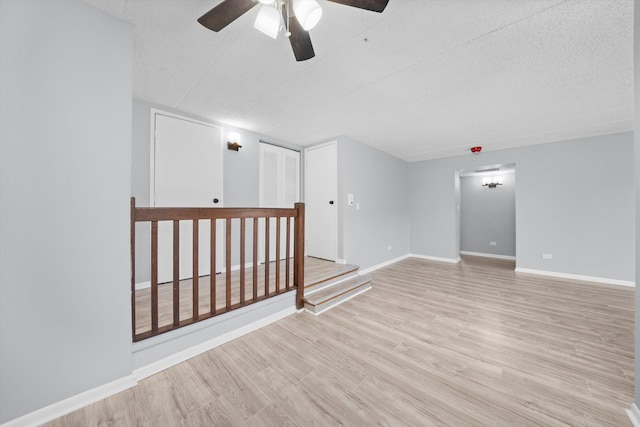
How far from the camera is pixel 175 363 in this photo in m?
1.66

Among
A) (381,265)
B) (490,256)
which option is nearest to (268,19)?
(381,265)

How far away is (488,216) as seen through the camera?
6129 millimetres

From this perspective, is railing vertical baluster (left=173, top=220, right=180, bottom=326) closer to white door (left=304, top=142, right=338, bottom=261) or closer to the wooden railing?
the wooden railing

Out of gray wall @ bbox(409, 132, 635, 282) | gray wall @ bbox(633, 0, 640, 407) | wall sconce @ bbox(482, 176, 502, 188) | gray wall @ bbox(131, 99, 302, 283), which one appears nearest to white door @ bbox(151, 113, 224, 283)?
gray wall @ bbox(131, 99, 302, 283)

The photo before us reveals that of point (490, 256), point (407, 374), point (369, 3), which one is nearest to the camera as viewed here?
point (369, 3)

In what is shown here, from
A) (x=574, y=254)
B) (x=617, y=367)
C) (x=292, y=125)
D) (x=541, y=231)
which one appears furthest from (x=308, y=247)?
(x=574, y=254)

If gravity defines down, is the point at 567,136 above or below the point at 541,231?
above

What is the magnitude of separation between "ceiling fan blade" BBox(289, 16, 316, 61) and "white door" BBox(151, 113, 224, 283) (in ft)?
7.52

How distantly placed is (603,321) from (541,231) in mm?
2318

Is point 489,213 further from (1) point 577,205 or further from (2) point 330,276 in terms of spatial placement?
(2) point 330,276

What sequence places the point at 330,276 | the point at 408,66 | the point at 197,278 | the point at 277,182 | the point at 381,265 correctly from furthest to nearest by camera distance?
the point at 381,265, the point at 277,182, the point at 330,276, the point at 408,66, the point at 197,278

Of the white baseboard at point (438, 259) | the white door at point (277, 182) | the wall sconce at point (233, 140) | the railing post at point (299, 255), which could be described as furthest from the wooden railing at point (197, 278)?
the white baseboard at point (438, 259)

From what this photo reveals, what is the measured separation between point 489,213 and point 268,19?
7.12 m

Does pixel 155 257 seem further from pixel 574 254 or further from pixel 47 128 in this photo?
pixel 574 254
